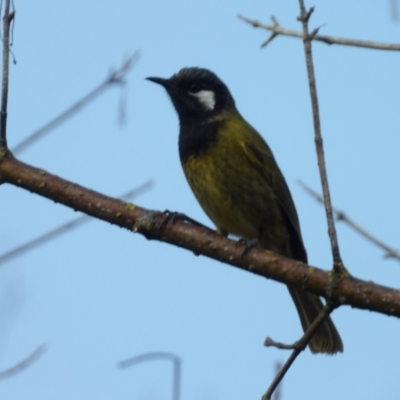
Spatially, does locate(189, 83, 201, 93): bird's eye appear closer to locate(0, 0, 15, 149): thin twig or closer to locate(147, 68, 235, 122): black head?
locate(147, 68, 235, 122): black head

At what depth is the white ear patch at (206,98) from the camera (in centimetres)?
598

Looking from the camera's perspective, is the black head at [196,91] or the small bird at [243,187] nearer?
the small bird at [243,187]

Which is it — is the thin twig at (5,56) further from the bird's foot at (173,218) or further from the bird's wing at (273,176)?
the bird's wing at (273,176)

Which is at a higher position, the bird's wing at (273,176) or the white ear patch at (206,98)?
the white ear patch at (206,98)

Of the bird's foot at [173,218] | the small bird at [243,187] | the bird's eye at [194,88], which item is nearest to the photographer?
the bird's foot at [173,218]

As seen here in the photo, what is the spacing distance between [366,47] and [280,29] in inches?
23.3

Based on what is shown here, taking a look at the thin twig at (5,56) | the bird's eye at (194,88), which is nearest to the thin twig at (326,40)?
the thin twig at (5,56)

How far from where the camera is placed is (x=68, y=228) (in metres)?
4.22

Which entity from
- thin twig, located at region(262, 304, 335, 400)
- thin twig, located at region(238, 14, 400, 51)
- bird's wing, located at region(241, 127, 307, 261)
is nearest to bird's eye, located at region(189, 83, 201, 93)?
bird's wing, located at region(241, 127, 307, 261)

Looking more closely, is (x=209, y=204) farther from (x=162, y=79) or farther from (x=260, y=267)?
(x=260, y=267)

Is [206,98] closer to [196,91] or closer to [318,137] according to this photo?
[196,91]

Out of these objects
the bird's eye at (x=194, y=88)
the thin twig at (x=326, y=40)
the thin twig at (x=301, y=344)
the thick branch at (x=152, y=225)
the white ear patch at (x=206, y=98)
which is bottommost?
the thin twig at (x=301, y=344)

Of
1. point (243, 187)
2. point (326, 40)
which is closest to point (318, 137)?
point (326, 40)

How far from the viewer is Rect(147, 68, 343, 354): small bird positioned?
17.1ft
